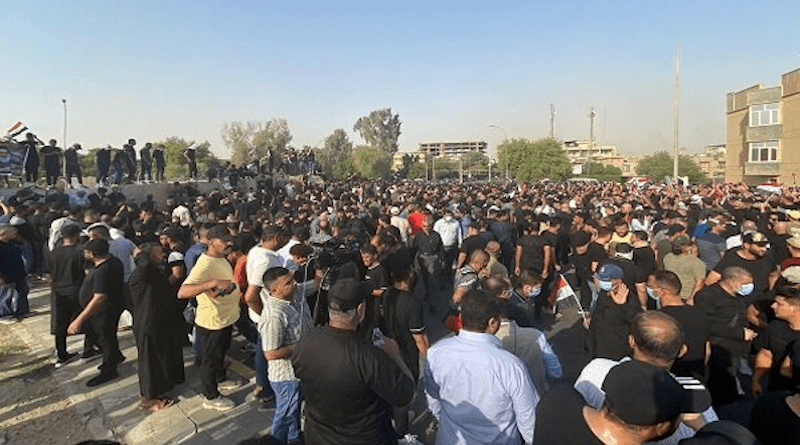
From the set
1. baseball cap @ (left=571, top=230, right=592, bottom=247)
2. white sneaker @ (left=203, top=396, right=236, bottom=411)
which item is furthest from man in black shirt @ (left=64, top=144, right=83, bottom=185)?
baseball cap @ (left=571, top=230, right=592, bottom=247)

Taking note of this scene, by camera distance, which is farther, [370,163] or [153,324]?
[370,163]

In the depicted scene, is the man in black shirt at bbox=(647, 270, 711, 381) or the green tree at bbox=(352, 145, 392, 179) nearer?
the man in black shirt at bbox=(647, 270, 711, 381)

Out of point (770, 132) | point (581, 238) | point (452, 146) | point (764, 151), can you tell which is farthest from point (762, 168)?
point (452, 146)

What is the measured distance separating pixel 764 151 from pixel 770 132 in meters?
1.68

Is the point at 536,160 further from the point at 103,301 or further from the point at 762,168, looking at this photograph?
the point at 103,301

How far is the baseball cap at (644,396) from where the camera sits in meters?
1.64

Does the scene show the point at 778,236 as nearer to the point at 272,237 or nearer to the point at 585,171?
the point at 272,237

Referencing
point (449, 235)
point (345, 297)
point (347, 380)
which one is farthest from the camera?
point (449, 235)

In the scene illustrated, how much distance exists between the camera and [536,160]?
1887 inches

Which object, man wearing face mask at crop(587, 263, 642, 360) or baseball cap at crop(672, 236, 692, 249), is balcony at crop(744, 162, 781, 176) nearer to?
baseball cap at crop(672, 236, 692, 249)

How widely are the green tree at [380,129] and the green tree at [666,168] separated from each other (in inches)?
1706

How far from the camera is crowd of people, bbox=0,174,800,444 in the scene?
91.0 inches

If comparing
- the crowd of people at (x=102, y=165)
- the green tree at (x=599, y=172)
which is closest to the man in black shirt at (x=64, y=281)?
the crowd of people at (x=102, y=165)

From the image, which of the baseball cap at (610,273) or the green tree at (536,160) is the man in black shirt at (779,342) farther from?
the green tree at (536,160)
